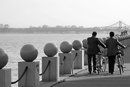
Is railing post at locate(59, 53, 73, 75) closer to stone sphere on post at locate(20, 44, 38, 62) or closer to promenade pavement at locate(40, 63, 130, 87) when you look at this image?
promenade pavement at locate(40, 63, 130, 87)

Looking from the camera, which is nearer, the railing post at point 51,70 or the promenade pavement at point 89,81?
the promenade pavement at point 89,81

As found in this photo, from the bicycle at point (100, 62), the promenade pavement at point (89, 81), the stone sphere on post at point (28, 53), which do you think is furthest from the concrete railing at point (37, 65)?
the bicycle at point (100, 62)

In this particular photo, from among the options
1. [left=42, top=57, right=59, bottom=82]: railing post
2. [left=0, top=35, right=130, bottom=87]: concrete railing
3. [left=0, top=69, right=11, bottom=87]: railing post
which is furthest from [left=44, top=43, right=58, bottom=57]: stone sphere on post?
[left=0, top=69, right=11, bottom=87]: railing post

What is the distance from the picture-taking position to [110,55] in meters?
15.8

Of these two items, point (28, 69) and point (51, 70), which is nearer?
point (28, 69)

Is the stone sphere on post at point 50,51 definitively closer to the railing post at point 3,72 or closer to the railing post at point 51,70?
the railing post at point 51,70

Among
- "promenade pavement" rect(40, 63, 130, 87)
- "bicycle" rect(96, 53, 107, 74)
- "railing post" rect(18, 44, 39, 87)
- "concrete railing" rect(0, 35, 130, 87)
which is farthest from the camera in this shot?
"bicycle" rect(96, 53, 107, 74)


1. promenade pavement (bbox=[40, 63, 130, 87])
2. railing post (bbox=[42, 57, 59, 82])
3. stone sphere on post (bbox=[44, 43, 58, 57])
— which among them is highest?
stone sphere on post (bbox=[44, 43, 58, 57])

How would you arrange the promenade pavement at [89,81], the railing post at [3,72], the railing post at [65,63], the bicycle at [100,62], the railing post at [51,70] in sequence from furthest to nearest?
the bicycle at [100,62]
the railing post at [65,63]
the railing post at [51,70]
the promenade pavement at [89,81]
the railing post at [3,72]

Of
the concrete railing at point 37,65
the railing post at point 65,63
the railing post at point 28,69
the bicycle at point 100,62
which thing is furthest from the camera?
the bicycle at point 100,62

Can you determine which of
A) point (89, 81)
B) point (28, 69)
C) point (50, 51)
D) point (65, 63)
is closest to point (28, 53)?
point (28, 69)

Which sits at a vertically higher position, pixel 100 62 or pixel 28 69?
pixel 28 69

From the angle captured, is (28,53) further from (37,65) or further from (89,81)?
(89,81)

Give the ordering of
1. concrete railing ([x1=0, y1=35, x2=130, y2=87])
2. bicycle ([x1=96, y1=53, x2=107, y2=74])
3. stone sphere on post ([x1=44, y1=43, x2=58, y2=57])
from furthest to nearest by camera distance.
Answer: bicycle ([x1=96, y1=53, x2=107, y2=74])
stone sphere on post ([x1=44, y1=43, x2=58, y2=57])
concrete railing ([x1=0, y1=35, x2=130, y2=87])
